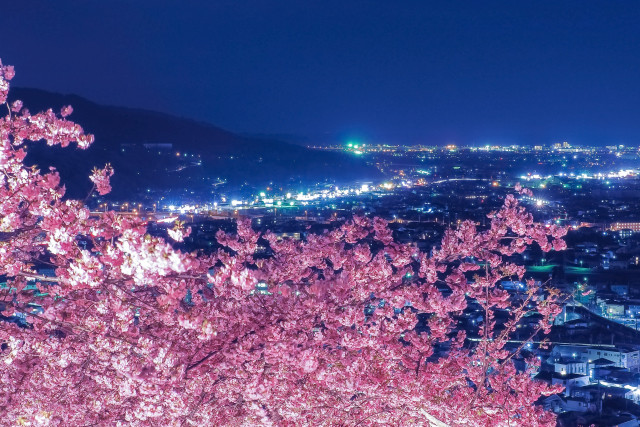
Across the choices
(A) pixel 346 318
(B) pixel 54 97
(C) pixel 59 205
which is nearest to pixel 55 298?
(C) pixel 59 205

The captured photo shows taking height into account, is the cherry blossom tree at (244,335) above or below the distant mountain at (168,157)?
below

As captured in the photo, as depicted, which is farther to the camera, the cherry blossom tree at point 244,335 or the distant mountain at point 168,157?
the distant mountain at point 168,157

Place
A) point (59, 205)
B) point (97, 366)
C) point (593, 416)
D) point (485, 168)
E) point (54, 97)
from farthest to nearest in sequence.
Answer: point (485, 168)
point (54, 97)
point (593, 416)
point (97, 366)
point (59, 205)

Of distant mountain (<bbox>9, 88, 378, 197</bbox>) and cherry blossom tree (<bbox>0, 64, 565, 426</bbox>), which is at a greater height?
distant mountain (<bbox>9, 88, 378, 197</bbox>)

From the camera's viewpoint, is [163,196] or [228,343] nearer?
[228,343]

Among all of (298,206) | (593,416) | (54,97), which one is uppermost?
(54,97)

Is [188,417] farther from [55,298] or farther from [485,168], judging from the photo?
[485,168]
